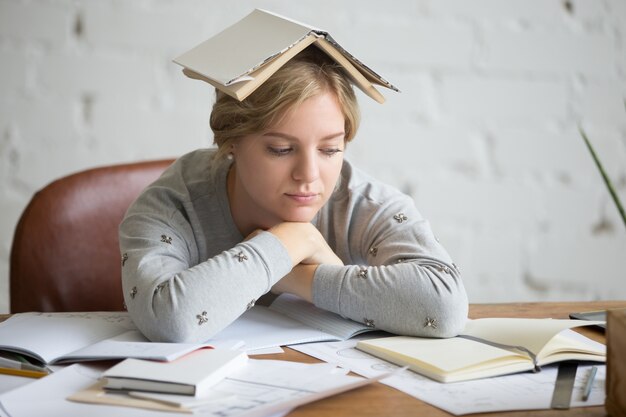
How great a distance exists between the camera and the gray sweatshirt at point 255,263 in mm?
1064

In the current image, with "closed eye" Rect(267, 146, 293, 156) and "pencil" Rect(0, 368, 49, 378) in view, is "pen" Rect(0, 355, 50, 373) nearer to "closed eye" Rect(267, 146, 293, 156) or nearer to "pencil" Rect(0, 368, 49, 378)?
"pencil" Rect(0, 368, 49, 378)

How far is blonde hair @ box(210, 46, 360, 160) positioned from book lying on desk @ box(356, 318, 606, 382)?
32cm

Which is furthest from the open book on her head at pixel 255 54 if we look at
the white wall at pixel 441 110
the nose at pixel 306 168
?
the white wall at pixel 441 110

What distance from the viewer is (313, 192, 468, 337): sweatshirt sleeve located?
1091 millimetres

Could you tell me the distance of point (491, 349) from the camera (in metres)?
0.99

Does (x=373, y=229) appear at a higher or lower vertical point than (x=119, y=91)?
lower

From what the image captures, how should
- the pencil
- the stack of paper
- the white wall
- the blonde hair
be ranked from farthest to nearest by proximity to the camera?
the white wall < the blonde hair < the pencil < the stack of paper

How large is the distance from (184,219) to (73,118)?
2.27 ft

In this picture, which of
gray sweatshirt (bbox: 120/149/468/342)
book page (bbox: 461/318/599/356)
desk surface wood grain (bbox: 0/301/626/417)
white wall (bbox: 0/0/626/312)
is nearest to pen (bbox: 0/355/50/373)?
gray sweatshirt (bbox: 120/149/468/342)

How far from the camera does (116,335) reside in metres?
1.07

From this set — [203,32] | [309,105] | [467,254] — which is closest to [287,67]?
[309,105]

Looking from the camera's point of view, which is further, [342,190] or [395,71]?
[395,71]

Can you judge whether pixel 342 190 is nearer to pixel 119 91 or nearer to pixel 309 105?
pixel 309 105

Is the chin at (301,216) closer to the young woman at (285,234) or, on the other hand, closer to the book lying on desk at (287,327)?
the young woman at (285,234)
